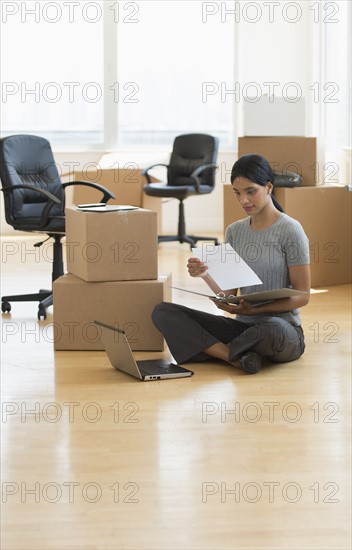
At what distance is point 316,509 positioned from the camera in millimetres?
2455

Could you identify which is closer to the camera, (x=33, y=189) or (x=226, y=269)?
(x=226, y=269)

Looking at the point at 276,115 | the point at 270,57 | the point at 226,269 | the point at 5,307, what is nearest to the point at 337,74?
the point at 270,57

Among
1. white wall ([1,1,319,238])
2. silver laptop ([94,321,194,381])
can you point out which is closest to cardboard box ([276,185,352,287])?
silver laptop ([94,321,194,381])

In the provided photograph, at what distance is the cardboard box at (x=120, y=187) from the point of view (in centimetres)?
846

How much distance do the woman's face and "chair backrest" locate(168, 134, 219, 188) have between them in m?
3.93

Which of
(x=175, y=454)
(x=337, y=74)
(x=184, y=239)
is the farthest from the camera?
(x=184, y=239)

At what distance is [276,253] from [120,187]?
467 centimetres

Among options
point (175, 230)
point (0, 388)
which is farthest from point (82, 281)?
point (175, 230)

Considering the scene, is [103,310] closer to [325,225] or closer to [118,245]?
[118,245]

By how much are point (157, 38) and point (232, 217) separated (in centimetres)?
358

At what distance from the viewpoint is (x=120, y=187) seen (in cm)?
848

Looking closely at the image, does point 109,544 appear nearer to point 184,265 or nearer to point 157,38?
point 184,265

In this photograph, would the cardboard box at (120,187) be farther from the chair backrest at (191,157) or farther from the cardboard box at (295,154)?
the cardboard box at (295,154)

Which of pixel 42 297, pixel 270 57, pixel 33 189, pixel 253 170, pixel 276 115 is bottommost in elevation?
pixel 42 297
